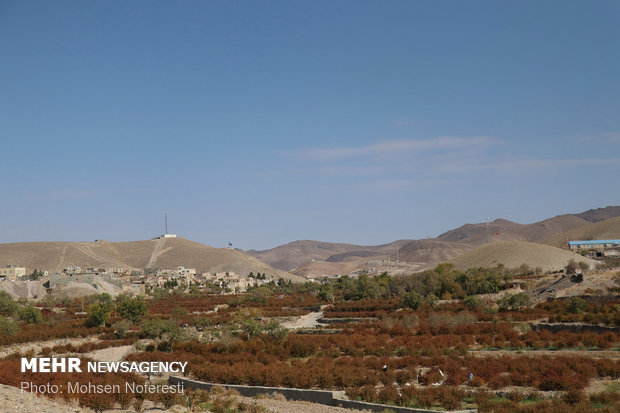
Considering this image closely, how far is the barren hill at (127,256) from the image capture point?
139575mm

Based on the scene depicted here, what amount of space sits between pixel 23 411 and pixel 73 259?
451ft

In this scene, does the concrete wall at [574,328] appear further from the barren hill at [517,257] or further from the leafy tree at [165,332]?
the barren hill at [517,257]

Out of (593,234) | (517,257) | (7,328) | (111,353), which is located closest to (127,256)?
(517,257)

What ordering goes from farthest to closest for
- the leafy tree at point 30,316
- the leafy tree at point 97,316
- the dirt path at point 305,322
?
the leafy tree at point 30,316 → the dirt path at point 305,322 → the leafy tree at point 97,316

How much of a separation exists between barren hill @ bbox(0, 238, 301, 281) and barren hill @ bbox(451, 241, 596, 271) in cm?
6167

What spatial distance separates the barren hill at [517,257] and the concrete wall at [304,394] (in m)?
72.7

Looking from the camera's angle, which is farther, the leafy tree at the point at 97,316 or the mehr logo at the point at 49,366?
the leafy tree at the point at 97,316

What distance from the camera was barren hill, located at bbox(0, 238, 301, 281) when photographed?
140 m

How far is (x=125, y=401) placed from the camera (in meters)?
17.0

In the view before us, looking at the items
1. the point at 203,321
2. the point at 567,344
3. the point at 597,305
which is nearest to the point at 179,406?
the point at 567,344

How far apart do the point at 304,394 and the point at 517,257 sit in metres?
82.2

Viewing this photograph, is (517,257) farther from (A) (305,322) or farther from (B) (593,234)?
(B) (593,234)

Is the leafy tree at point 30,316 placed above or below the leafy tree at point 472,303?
above

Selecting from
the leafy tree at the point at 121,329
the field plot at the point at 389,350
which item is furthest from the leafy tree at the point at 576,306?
the leafy tree at the point at 121,329
